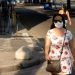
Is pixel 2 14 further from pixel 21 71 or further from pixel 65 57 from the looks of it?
pixel 65 57

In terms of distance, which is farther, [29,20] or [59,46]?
[29,20]

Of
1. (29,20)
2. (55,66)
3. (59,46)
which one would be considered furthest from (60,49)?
(29,20)

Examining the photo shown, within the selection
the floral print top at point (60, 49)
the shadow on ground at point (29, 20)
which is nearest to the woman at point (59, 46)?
the floral print top at point (60, 49)

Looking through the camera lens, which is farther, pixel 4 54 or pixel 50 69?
pixel 4 54

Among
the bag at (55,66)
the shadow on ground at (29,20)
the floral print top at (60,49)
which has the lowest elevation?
the shadow on ground at (29,20)

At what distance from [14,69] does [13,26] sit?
51.6 ft

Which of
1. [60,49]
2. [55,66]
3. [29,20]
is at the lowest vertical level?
[29,20]

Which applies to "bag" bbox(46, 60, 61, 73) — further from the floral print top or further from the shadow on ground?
the shadow on ground

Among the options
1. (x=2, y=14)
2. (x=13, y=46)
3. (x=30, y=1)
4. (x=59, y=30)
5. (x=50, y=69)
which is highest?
(x=59, y=30)

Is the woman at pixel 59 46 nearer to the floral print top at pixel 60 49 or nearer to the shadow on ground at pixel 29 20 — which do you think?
the floral print top at pixel 60 49

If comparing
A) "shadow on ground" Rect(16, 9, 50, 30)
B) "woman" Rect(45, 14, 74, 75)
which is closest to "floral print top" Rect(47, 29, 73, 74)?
"woman" Rect(45, 14, 74, 75)

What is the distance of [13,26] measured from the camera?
87.8ft

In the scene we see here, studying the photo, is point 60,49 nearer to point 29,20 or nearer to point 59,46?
point 59,46

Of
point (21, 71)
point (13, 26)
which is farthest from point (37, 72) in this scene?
point (13, 26)
